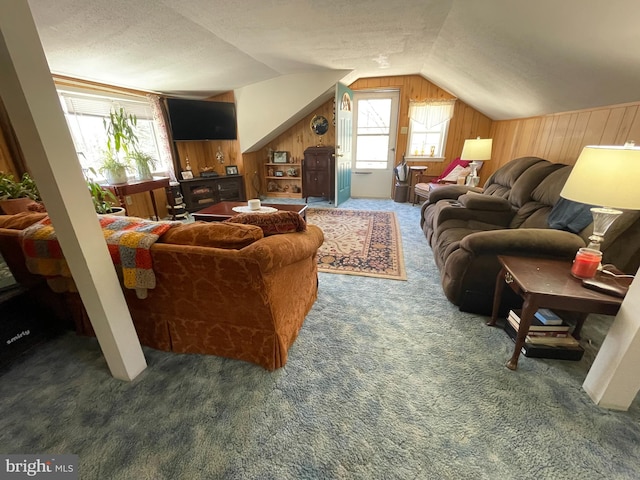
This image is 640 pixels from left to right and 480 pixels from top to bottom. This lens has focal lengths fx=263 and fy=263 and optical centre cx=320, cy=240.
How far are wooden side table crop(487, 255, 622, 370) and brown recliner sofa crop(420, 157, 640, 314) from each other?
4.6 inches

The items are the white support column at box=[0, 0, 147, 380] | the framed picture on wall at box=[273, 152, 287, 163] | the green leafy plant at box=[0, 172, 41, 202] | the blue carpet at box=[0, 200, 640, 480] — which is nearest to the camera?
the white support column at box=[0, 0, 147, 380]

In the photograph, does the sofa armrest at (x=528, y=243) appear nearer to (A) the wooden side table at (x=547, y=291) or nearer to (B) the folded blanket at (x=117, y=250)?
(A) the wooden side table at (x=547, y=291)

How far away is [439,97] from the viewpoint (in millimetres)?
4609

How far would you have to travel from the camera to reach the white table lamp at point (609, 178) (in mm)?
1141

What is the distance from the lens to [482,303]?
183 centimetres

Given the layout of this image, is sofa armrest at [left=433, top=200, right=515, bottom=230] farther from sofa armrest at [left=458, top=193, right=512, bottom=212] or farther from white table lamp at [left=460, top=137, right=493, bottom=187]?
white table lamp at [left=460, top=137, right=493, bottom=187]

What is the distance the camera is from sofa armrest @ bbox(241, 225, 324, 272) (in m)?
1.16

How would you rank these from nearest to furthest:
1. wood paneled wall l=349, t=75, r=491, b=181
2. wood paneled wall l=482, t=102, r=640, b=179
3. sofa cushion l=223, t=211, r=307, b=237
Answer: sofa cushion l=223, t=211, r=307, b=237 → wood paneled wall l=482, t=102, r=640, b=179 → wood paneled wall l=349, t=75, r=491, b=181

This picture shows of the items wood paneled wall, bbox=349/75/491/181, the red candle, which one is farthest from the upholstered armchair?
the red candle

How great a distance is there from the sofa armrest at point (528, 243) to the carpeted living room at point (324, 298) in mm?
13

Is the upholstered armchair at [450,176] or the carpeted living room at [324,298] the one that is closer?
the carpeted living room at [324,298]

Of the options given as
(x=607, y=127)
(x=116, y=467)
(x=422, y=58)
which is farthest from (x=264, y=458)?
(x=422, y=58)

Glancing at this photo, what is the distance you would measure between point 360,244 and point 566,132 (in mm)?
2334

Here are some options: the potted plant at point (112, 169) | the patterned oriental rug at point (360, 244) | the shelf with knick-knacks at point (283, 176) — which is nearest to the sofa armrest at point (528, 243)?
the patterned oriental rug at point (360, 244)
